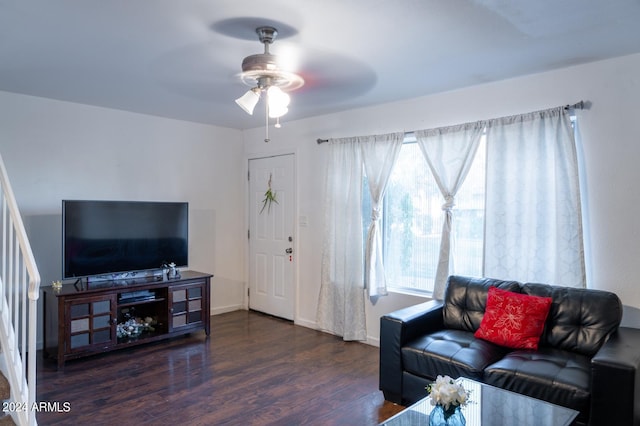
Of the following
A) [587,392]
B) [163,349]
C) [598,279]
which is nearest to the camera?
[587,392]

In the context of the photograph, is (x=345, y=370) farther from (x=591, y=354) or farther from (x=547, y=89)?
(x=547, y=89)

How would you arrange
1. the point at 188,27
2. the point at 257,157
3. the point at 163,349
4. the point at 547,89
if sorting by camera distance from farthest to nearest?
1. the point at 257,157
2. the point at 163,349
3. the point at 547,89
4. the point at 188,27

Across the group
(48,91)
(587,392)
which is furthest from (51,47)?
(587,392)

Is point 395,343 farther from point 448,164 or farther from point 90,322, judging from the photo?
point 90,322

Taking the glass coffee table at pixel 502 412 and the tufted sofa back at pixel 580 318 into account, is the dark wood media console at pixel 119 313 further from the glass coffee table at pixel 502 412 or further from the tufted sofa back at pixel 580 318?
the tufted sofa back at pixel 580 318

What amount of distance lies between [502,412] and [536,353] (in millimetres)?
822

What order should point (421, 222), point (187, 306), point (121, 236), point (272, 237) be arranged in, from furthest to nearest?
point (272, 237)
point (187, 306)
point (121, 236)
point (421, 222)

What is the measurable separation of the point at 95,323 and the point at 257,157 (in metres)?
2.78

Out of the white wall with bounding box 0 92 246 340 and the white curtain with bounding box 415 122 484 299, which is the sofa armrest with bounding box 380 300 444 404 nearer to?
the white curtain with bounding box 415 122 484 299

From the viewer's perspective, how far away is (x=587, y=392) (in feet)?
7.22

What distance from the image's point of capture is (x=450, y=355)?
269 centimetres

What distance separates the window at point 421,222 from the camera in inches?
144

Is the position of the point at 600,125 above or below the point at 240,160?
below

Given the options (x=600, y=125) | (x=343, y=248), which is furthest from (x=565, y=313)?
(x=343, y=248)
